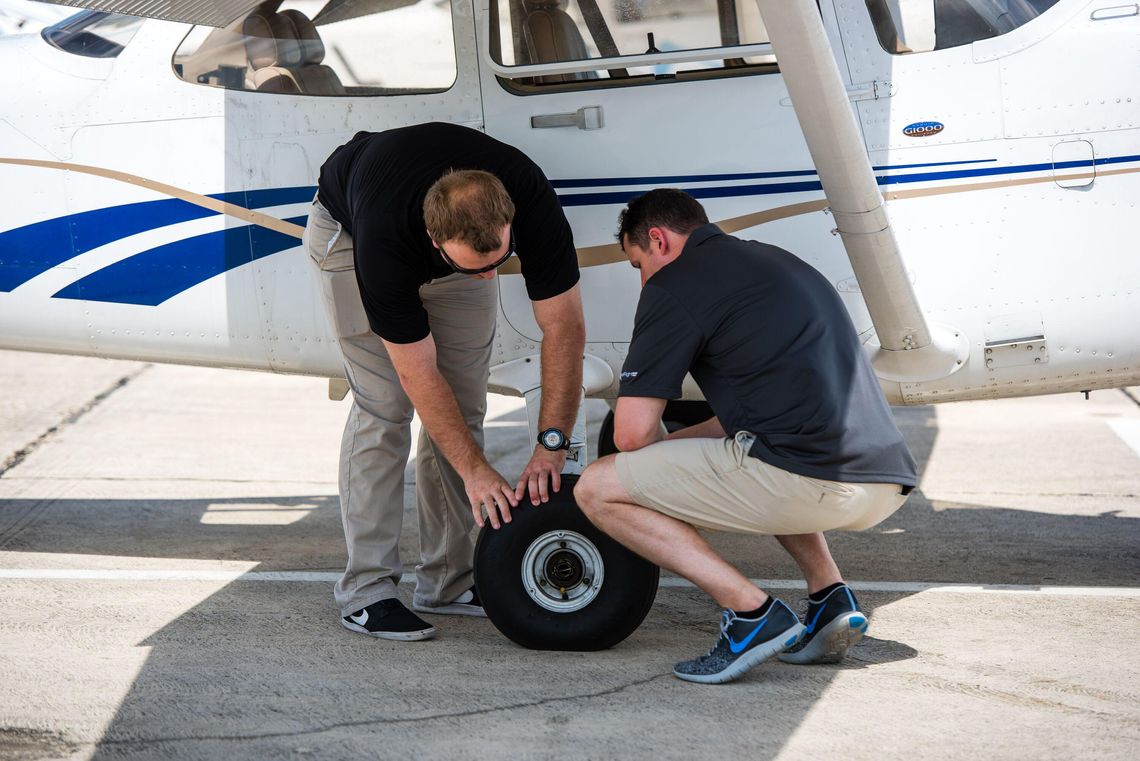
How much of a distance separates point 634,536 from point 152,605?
69.2 inches

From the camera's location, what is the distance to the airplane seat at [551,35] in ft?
13.5

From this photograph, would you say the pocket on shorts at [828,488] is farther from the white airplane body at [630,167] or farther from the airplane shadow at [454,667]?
the white airplane body at [630,167]

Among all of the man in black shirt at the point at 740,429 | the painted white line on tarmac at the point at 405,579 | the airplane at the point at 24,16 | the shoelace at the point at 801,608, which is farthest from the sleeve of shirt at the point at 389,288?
the airplane at the point at 24,16

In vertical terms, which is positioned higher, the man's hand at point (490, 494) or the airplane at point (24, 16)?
the airplane at point (24, 16)

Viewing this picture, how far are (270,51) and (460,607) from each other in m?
2.04

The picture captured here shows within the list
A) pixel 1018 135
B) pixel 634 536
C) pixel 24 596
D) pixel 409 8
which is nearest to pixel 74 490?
pixel 24 596

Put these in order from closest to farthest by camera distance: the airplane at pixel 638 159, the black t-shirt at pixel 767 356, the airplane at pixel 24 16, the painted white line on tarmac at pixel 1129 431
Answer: the black t-shirt at pixel 767 356 → the airplane at pixel 638 159 → the airplane at pixel 24 16 → the painted white line on tarmac at pixel 1129 431

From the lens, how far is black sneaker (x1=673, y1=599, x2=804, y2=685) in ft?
11.1

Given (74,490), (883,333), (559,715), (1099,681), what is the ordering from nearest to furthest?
Result: (559,715) < (1099,681) < (883,333) < (74,490)

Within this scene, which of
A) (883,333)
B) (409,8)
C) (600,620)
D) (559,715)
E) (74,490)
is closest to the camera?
(559,715)

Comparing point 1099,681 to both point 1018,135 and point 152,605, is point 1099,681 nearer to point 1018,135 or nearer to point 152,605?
point 1018,135

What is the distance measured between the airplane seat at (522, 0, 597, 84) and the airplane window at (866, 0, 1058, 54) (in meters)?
0.96

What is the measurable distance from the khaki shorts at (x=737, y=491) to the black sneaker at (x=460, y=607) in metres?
0.93

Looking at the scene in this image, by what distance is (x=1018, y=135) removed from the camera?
13.2ft
